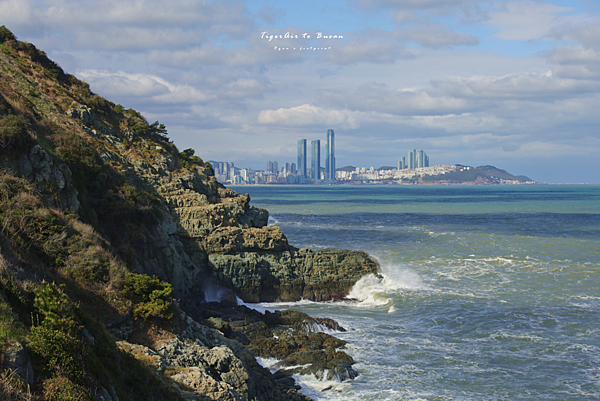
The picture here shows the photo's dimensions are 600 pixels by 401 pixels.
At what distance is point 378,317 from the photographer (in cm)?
2750

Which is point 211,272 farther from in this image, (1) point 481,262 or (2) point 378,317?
(1) point 481,262

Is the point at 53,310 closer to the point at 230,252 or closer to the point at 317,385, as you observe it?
the point at 317,385

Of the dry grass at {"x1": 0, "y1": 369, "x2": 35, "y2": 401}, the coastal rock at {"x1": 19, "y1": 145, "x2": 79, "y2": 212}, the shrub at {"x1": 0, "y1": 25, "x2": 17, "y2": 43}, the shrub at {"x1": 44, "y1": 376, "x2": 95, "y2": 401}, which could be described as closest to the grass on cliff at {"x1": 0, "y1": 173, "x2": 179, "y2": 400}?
the shrub at {"x1": 44, "y1": 376, "x2": 95, "y2": 401}

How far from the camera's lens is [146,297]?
15.4 metres

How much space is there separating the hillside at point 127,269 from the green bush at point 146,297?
0.05m

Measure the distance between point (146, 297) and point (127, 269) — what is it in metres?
2.50

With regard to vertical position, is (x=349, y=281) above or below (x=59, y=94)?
below

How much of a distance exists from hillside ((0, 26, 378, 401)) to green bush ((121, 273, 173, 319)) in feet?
0.16

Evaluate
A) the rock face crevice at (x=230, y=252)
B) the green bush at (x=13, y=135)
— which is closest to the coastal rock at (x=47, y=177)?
the green bush at (x=13, y=135)

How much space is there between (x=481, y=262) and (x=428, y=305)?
14.1 m

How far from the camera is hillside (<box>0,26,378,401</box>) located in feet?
33.0

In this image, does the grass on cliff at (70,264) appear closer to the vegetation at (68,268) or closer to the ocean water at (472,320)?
the vegetation at (68,268)

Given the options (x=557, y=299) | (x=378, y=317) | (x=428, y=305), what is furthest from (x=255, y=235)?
(x=557, y=299)

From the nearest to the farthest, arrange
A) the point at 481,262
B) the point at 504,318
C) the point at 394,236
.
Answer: the point at 504,318, the point at 481,262, the point at 394,236
